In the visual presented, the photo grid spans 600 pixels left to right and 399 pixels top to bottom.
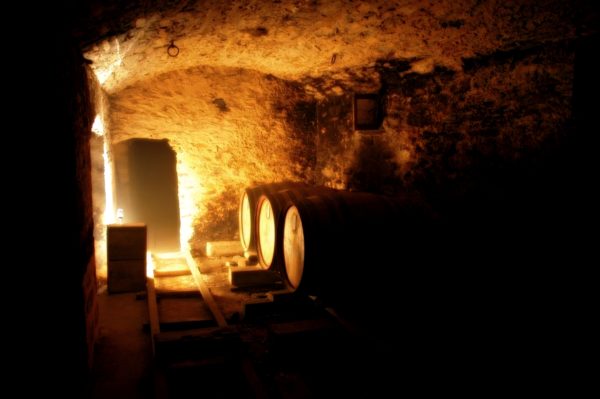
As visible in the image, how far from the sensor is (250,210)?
502 cm

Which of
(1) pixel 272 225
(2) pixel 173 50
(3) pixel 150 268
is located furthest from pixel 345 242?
(3) pixel 150 268

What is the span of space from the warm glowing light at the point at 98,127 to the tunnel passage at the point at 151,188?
5.14 feet

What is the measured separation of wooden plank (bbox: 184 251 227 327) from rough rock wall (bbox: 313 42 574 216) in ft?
7.21

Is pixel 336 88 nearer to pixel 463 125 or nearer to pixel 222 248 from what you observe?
pixel 463 125

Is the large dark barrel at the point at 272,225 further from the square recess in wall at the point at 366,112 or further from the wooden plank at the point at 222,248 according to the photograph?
the wooden plank at the point at 222,248

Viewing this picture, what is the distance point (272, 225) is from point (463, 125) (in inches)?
79.8

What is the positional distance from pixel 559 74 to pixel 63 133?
3498 mm

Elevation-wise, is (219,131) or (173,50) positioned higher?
(173,50)

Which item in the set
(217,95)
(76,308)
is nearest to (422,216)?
(76,308)

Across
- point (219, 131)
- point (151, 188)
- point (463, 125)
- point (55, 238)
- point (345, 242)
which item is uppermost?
point (219, 131)

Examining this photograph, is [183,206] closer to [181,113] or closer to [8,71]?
[181,113]

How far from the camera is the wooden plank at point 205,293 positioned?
3704mm

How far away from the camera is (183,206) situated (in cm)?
617

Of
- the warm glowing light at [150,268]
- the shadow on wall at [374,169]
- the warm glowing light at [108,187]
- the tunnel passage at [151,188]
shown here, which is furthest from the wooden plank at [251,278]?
the tunnel passage at [151,188]
